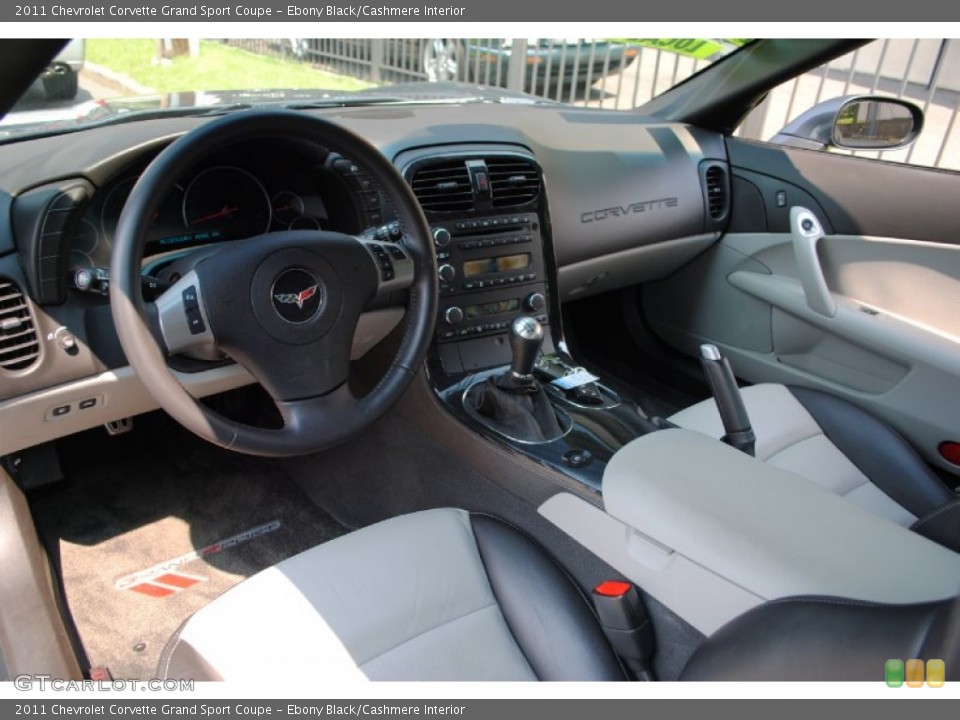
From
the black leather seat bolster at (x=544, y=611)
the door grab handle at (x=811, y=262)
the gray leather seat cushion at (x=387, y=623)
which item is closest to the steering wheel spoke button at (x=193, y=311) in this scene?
the gray leather seat cushion at (x=387, y=623)

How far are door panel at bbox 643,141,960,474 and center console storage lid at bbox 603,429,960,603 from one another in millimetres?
1112

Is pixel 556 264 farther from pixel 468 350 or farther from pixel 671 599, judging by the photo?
pixel 671 599

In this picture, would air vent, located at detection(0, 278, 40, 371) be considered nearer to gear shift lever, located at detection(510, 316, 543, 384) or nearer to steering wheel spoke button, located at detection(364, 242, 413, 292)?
steering wheel spoke button, located at detection(364, 242, 413, 292)

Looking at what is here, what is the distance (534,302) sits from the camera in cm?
209

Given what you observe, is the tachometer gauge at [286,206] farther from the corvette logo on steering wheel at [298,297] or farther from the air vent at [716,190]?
the air vent at [716,190]

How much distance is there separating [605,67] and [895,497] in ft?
14.4

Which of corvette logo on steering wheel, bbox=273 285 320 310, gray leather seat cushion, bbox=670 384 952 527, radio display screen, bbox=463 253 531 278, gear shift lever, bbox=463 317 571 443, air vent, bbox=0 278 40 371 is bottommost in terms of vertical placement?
gray leather seat cushion, bbox=670 384 952 527

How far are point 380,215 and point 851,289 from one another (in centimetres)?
145

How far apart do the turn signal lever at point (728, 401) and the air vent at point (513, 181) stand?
0.65 metres

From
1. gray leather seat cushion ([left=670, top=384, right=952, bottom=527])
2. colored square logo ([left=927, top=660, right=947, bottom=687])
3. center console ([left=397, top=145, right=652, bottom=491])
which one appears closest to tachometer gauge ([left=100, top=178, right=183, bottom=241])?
center console ([left=397, top=145, right=652, bottom=491])

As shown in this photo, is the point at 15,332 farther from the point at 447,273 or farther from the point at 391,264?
the point at 447,273

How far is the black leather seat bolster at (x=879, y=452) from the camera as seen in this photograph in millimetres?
1852

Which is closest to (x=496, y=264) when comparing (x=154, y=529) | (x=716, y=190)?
(x=716, y=190)

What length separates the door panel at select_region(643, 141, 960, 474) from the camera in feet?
7.00
